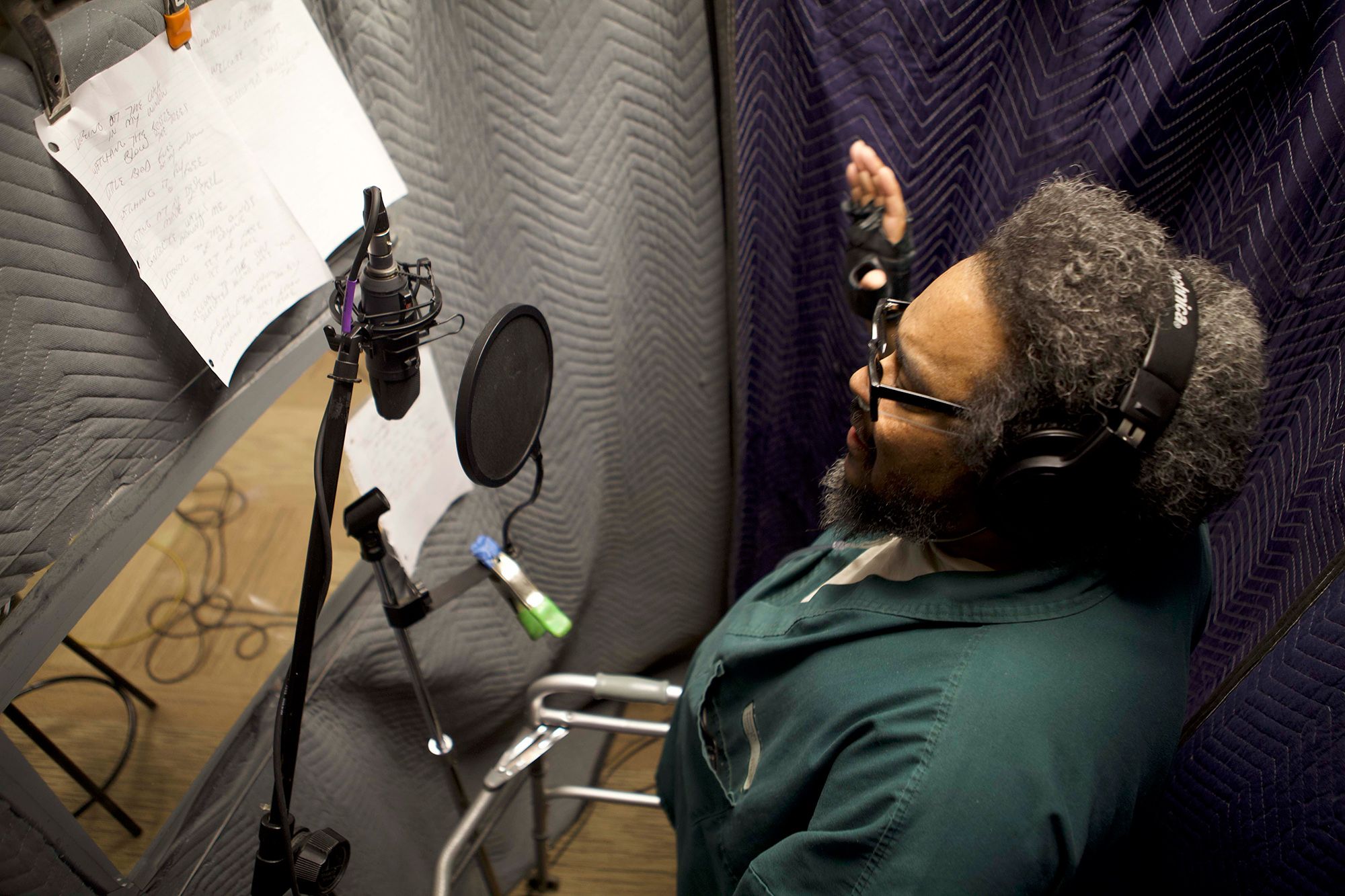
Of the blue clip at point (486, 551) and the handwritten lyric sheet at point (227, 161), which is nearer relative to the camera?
the handwritten lyric sheet at point (227, 161)

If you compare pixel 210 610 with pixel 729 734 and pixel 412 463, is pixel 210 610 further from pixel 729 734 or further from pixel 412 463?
pixel 729 734

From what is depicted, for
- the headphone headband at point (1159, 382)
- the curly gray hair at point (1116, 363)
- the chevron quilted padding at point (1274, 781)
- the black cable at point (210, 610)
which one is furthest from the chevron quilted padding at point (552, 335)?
the chevron quilted padding at point (1274, 781)

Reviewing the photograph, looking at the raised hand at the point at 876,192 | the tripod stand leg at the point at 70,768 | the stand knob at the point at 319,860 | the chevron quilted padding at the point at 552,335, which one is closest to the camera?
the stand knob at the point at 319,860

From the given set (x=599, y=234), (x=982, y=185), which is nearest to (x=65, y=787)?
(x=599, y=234)

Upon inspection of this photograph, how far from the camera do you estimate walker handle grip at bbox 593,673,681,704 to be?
3.05 feet

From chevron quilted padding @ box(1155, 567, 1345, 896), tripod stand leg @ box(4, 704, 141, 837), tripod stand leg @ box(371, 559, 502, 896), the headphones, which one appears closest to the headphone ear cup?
the headphones

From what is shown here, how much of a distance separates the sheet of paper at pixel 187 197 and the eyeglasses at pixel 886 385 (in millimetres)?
524

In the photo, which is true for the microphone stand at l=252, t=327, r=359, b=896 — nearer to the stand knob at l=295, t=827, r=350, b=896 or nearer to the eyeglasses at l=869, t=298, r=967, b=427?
the stand knob at l=295, t=827, r=350, b=896

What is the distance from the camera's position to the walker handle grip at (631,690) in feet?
3.05

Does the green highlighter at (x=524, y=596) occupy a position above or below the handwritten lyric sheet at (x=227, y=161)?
below

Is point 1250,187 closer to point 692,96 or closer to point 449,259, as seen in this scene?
point 692,96

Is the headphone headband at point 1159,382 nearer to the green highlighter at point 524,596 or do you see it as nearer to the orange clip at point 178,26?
the green highlighter at point 524,596

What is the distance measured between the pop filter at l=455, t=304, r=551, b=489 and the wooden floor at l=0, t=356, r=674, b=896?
0.41m

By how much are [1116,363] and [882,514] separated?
0.23 metres
